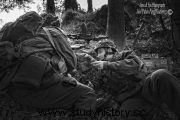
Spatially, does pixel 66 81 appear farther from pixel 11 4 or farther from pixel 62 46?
pixel 11 4

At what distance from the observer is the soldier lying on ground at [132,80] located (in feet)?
13.9

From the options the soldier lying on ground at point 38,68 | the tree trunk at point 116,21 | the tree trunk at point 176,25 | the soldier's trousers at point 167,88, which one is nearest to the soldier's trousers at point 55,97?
the soldier lying on ground at point 38,68

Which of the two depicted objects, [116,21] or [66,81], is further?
[116,21]

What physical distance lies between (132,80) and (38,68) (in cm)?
179

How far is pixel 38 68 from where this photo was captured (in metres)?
4.14

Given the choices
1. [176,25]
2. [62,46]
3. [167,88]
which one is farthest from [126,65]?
[176,25]

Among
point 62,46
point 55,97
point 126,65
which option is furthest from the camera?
point 126,65

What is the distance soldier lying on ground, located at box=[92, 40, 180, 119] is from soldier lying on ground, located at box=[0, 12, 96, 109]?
2.13 feet

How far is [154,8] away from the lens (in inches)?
314

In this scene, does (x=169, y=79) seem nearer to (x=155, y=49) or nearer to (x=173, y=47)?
(x=173, y=47)

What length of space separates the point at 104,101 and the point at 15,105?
1.59 metres

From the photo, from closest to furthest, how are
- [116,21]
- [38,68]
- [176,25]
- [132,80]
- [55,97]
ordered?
[38,68] → [55,97] → [132,80] → [176,25] → [116,21]

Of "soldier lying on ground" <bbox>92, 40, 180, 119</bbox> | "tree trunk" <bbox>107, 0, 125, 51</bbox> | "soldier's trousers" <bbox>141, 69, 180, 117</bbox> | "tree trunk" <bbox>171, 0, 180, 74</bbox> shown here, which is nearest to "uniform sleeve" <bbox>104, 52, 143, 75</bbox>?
"soldier lying on ground" <bbox>92, 40, 180, 119</bbox>

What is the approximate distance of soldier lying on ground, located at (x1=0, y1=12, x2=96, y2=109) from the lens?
4184 mm
